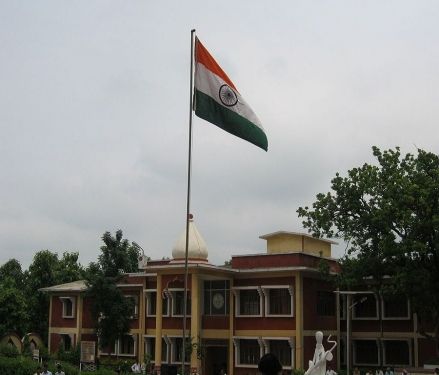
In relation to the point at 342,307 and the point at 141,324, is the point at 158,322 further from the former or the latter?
the point at 342,307

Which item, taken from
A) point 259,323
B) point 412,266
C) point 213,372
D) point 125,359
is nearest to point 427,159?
point 412,266

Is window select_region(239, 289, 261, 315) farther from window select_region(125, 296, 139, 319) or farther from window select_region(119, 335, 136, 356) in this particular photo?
window select_region(119, 335, 136, 356)

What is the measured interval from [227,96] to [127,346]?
2897 centimetres

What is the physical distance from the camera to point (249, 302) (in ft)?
119

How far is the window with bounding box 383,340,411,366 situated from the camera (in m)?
35.9

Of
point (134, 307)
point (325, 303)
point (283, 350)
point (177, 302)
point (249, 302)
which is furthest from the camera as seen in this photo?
point (134, 307)

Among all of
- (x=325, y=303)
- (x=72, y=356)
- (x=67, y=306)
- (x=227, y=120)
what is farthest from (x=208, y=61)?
(x=67, y=306)

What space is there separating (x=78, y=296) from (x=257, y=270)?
1417 cm

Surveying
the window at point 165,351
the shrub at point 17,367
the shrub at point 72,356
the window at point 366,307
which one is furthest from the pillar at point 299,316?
the shrub at point 72,356

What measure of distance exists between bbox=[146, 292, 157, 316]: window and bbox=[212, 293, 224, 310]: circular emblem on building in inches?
193

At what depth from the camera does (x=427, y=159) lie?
31625 mm

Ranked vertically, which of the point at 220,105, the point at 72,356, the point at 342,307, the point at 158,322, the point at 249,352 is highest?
the point at 220,105

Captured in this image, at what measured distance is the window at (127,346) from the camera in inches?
1631

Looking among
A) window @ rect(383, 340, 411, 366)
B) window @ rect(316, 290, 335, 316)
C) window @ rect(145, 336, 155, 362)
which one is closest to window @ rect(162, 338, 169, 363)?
window @ rect(145, 336, 155, 362)
